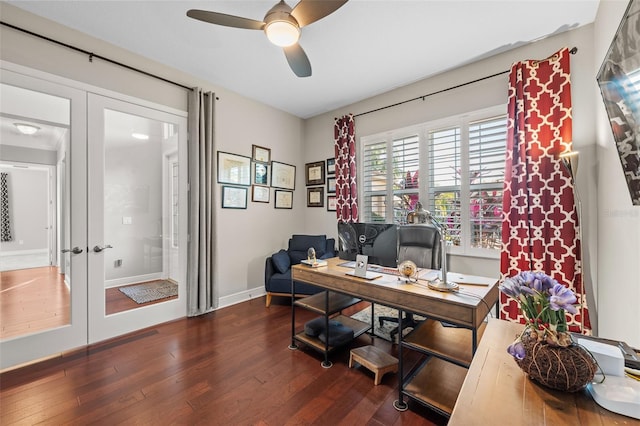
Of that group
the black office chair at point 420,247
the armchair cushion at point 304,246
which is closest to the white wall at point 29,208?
the armchair cushion at point 304,246

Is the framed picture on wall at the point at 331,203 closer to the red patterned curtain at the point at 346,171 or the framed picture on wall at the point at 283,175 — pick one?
the red patterned curtain at the point at 346,171

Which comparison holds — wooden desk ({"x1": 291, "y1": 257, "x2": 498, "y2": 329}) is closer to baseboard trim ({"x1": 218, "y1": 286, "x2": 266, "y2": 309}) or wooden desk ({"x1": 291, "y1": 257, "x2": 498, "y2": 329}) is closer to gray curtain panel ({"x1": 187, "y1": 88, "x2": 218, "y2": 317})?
gray curtain panel ({"x1": 187, "y1": 88, "x2": 218, "y2": 317})

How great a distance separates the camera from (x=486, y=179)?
115 inches

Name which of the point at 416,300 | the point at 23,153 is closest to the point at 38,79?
the point at 23,153

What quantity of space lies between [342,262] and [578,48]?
2.89 meters

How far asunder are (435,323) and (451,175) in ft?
6.22

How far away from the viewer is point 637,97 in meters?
1.10

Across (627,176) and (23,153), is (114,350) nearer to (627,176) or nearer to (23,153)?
(23,153)

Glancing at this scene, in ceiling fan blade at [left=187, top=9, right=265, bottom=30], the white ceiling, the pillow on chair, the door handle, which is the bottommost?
the pillow on chair

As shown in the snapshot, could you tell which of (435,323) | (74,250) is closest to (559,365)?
(435,323)

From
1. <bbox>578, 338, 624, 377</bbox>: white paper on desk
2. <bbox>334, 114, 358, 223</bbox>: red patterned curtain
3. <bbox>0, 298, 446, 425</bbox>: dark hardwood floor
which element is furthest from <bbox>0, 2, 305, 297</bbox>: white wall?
<bbox>578, 338, 624, 377</bbox>: white paper on desk

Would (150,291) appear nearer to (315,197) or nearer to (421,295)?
(315,197)

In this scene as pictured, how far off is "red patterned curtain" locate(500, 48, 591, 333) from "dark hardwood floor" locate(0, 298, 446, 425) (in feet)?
4.84

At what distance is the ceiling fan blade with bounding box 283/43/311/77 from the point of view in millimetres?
2156
